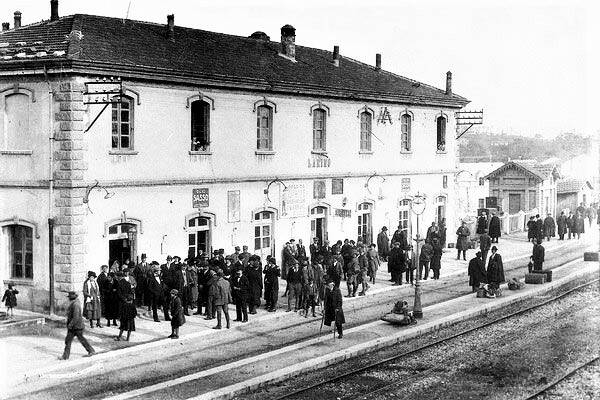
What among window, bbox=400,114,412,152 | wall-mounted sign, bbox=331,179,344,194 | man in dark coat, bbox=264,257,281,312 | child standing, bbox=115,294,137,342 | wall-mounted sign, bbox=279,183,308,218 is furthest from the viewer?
window, bbox=400,114,412,152

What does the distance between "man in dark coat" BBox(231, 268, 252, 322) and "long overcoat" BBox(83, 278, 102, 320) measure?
11.4 feet

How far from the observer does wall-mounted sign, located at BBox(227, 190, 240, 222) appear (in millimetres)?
24297

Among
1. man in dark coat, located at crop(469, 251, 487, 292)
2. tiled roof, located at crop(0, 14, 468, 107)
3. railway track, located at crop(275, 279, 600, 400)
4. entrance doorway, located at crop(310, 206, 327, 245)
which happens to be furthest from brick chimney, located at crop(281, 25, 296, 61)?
railway track, located at crop(275, 279, 600, 400)

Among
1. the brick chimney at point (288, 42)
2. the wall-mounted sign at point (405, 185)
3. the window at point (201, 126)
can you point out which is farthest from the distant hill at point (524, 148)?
the window at point (201, 126)

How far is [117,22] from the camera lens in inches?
938

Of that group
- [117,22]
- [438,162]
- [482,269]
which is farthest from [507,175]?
[117,22]

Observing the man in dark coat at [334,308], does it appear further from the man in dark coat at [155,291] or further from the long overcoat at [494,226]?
the long overcoat at [494,226]

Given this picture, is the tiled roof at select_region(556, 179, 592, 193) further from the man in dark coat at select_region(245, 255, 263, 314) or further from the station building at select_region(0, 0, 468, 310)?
the man in dark coat at select_region(245, 255, 263, 314)

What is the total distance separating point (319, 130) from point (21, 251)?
12264 millimetres

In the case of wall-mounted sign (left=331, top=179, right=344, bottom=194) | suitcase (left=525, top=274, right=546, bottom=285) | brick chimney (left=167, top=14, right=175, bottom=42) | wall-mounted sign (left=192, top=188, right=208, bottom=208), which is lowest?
suitcase (left=525, top=274, right=546, bottom=285)

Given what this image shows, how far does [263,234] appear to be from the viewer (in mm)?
25969

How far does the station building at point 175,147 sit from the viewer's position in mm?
19766

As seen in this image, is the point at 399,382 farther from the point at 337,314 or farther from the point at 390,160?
the point at 390,160

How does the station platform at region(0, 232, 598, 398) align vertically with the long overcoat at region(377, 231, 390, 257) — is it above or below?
below
